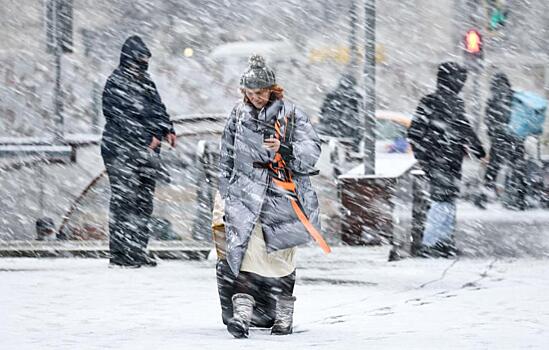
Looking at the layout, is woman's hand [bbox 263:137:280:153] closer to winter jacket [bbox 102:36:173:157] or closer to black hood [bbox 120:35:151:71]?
winter jacket [bbox 102:36:173:157]

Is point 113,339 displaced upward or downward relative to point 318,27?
upward

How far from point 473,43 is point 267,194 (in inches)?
398

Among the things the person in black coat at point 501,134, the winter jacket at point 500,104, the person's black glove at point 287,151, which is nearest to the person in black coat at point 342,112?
the person in black coat at point 501,134

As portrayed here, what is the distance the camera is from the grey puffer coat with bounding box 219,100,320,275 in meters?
9.02

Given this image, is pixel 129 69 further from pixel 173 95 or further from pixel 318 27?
pixel 318 27

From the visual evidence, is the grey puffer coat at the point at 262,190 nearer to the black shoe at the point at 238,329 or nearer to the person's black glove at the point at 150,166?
the black shoe at the point at 238,329

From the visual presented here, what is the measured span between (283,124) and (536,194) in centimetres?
1247

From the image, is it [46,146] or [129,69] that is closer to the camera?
[129,69]

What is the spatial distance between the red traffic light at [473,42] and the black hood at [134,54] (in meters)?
6.59

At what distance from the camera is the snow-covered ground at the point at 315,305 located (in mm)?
8773

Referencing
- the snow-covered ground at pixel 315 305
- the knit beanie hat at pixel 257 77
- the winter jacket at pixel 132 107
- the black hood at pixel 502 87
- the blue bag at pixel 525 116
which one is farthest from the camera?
the blue bag at pixel 525 116

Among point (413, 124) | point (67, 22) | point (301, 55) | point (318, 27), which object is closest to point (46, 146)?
point (67, 22)

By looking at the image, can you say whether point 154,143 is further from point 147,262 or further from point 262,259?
point 262,259

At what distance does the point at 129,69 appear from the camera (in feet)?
42.7
